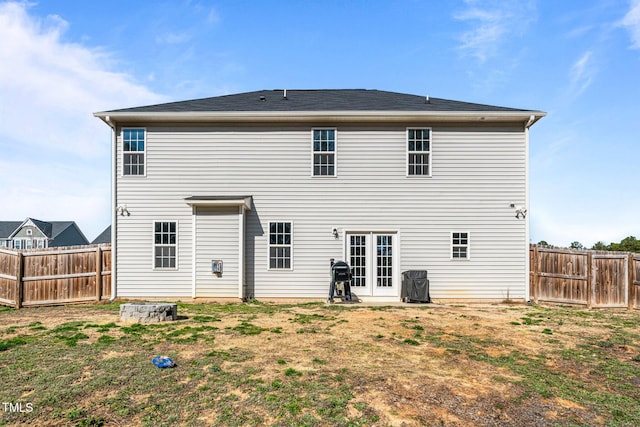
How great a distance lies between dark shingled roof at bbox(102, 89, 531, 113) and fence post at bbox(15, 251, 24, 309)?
503 cm

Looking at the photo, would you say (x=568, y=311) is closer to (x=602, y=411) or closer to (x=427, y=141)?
(x=427, y=141)

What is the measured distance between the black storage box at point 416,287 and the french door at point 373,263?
1.41ft

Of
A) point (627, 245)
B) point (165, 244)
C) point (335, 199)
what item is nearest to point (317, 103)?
point (335, 199)

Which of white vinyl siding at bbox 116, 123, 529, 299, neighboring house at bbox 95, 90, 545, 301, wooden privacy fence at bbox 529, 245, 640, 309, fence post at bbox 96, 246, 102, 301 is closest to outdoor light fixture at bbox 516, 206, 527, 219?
neighboring house at bbox 95, 90, 545, 301

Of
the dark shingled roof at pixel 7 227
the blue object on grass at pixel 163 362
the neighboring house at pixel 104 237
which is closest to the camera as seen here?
the blue object on grass at pixel 163 362

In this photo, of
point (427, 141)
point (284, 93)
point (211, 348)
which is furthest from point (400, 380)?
point (284, 93)

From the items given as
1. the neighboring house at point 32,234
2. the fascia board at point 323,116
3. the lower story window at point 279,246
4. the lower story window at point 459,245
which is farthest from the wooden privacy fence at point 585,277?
the neighboring house at point 32,234

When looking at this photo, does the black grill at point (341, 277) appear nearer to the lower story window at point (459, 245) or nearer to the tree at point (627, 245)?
the lower story window at point (459, 245)

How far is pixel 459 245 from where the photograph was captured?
11.1 m

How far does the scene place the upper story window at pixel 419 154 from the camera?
11.3 meters

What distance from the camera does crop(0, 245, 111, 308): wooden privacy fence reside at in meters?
10.4

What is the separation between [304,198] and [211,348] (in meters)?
6.17

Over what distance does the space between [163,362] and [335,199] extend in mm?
7269

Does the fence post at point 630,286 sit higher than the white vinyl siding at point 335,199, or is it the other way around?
the white vinyl siding at point 335,199
